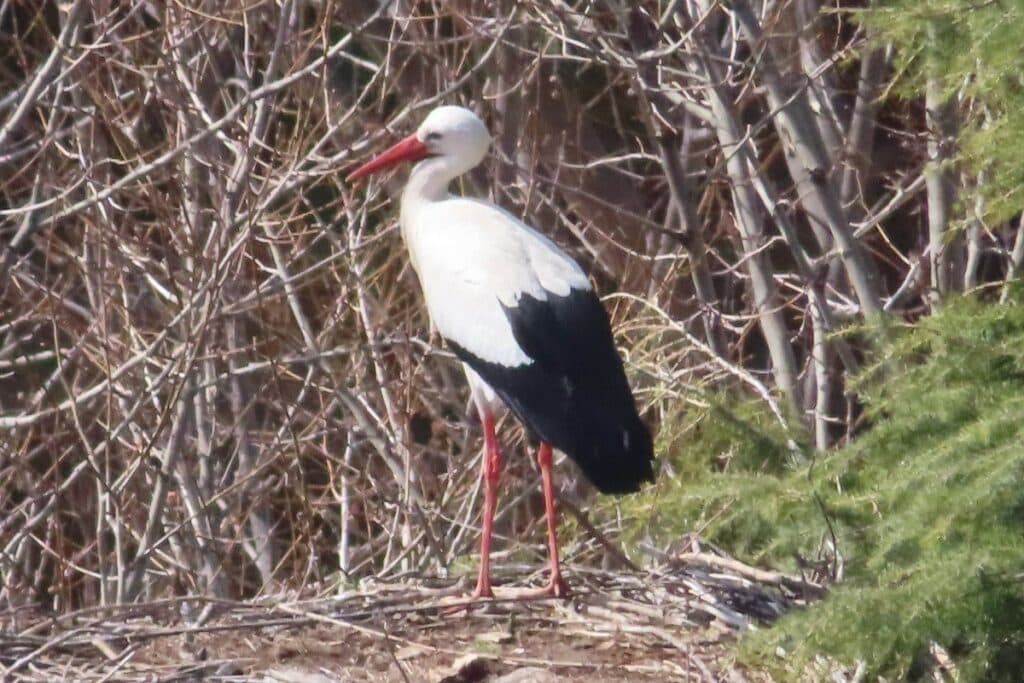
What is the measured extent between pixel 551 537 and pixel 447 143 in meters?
1.51

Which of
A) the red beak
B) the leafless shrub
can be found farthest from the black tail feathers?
the red beak

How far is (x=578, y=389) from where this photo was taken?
6207 millimetres

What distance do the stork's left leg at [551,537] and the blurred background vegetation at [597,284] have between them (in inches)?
12.9

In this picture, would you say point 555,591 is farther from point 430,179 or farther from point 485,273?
point 430,179

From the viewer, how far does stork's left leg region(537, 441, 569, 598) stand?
6.36m

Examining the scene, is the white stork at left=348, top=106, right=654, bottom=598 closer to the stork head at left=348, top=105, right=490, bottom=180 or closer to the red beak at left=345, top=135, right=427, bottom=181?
the stork head at left=348, top=105, right=490, bottom=180

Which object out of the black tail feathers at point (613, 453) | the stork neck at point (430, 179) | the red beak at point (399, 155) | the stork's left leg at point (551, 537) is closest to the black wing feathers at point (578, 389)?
the black tail feathers at point (613, 453)

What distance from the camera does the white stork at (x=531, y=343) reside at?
613cm

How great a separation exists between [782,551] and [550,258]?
1.29m

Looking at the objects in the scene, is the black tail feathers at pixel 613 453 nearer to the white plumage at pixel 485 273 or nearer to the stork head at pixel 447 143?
the white plumage at pixel 485 273

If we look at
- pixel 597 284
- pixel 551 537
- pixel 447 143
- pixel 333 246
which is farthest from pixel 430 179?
pixel 597 284

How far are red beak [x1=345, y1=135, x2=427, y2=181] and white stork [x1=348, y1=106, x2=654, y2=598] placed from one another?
206 millimetres

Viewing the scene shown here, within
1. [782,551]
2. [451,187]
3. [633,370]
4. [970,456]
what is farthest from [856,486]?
[451,187]

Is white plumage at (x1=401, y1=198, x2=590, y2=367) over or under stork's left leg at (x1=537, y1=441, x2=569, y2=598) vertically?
over
